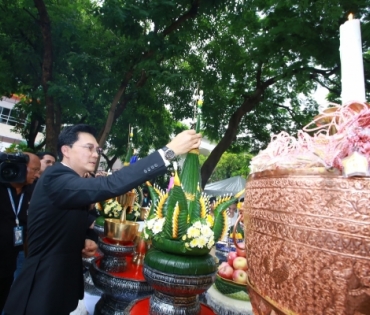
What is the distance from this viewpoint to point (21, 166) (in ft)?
8.02

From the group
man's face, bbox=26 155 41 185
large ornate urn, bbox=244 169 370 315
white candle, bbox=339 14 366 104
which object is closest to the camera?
large ornate urn, bbox=244 169 370 315

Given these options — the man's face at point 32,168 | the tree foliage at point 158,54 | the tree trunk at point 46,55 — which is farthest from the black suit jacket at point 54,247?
the tree trunk at point 46,55

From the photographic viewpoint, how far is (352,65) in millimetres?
640

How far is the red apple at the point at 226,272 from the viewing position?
2008 mm

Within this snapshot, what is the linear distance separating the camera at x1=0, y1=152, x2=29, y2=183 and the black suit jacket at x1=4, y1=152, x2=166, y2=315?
29.9 inches

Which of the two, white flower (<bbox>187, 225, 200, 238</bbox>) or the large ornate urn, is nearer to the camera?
the large ornate urn

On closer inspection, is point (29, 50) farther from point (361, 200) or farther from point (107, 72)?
point (361, 200)

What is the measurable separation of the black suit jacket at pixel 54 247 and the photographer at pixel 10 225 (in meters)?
0.80

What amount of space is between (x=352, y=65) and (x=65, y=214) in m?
1.53

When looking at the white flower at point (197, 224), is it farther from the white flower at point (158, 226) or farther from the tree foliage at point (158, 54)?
the tree foliage at point (158, 54)

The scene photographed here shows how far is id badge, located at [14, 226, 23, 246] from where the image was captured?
2.42 metres

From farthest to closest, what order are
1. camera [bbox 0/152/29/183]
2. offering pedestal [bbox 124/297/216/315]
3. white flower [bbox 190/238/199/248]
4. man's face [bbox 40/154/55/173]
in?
man's face [bbox 40/154/55/173] → camera [bbox 0/152/29/183] → offering pedestal [bbox 124/297/216/315] → white flower [bbox 190/238/199/248]

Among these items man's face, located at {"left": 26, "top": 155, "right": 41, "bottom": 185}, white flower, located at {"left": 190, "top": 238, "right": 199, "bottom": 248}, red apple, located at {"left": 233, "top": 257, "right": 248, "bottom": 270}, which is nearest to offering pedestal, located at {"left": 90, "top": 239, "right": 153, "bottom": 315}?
red apple, located at {"left": 233, "top": 257, "right": 248, "bottom": 270}

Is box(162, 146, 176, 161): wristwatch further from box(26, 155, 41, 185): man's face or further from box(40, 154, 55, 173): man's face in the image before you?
box(40, 154, 55, 173): man's face
